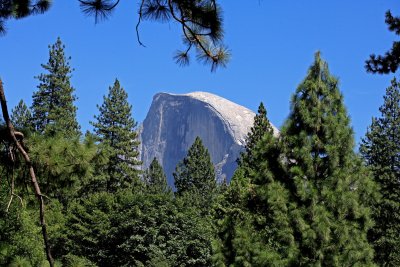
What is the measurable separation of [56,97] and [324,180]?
28.6 meters

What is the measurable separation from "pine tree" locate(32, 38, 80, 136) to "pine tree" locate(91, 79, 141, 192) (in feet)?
10.6

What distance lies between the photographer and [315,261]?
12266mm

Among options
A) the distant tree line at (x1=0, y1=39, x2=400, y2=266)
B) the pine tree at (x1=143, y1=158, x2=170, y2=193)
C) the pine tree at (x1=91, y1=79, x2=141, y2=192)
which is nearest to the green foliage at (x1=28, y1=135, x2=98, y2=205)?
the distant tree line at (x1=0, y1=39, x2=400, y2=266)

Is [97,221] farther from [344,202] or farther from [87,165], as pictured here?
[87,165]

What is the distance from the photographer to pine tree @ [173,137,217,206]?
51625 mm

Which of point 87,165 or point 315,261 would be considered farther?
point 315,261

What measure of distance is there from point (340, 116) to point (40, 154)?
335 inches

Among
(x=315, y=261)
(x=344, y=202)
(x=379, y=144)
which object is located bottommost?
(x=315, y=261)

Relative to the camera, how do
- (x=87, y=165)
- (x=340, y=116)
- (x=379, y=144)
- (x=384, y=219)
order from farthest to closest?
(x=379, y=144)
(x=384, y=219)
(x=340, y=116)
(x=87, y=165)

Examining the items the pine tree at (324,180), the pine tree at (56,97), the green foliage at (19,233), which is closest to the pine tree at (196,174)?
the pine tree at (56,97)

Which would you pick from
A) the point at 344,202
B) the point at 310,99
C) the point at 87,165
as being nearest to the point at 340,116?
the point at 310,99

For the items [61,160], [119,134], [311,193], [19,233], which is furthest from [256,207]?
[119,134]

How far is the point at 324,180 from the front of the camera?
41.9 ft

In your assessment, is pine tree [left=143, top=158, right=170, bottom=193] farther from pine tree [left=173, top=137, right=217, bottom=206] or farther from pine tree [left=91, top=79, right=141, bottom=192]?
pine tree [left=91, top=79, right=141, bottom=192]
